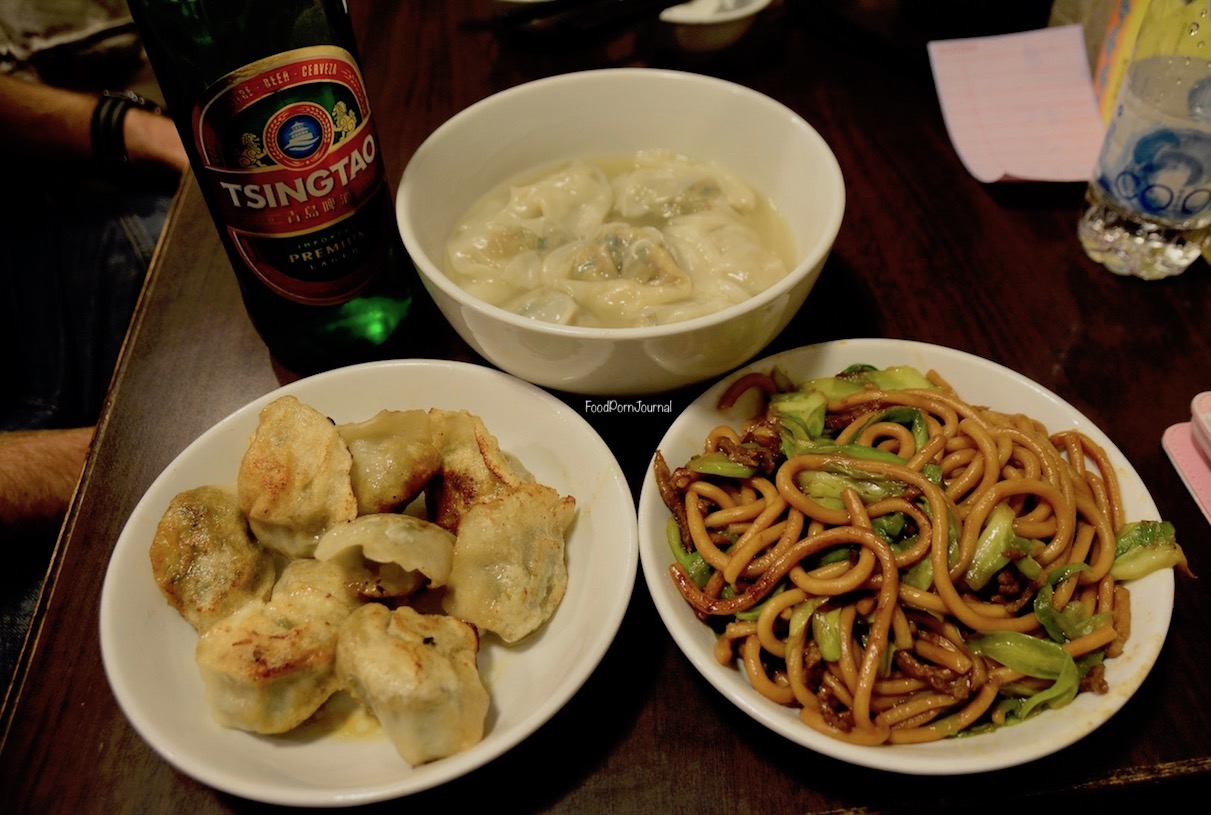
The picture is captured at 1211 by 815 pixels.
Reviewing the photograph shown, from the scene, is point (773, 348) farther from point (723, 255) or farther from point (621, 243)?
point (621, 243)

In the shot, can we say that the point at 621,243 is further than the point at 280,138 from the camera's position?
Yes

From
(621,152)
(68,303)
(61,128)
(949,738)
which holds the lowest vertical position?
(68,303)

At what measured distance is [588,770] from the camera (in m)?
0.88

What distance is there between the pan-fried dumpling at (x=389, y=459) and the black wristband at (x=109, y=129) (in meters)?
1.65

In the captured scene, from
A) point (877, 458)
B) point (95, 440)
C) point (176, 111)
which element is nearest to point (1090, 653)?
point (877, 458)

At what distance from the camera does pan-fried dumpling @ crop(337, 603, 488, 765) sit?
0.79 metres

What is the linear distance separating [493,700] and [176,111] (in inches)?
32.0

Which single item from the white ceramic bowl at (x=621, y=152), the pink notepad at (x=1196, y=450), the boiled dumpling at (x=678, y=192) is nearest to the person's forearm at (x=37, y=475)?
the white ceramic bowl at (x=621, y=152)

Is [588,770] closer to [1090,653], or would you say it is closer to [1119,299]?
[1090,653]

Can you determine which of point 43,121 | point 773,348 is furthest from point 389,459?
point 43,121

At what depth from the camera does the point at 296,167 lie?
104cm

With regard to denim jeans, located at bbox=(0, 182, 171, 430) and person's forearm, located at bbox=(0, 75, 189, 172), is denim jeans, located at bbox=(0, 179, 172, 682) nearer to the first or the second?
denim jeans, located at bbox=(0, 182, 171, 430)

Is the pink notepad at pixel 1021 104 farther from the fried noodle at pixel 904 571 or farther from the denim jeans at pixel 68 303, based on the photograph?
the denim jeans at pixel 68 303

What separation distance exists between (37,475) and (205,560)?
0.73m
